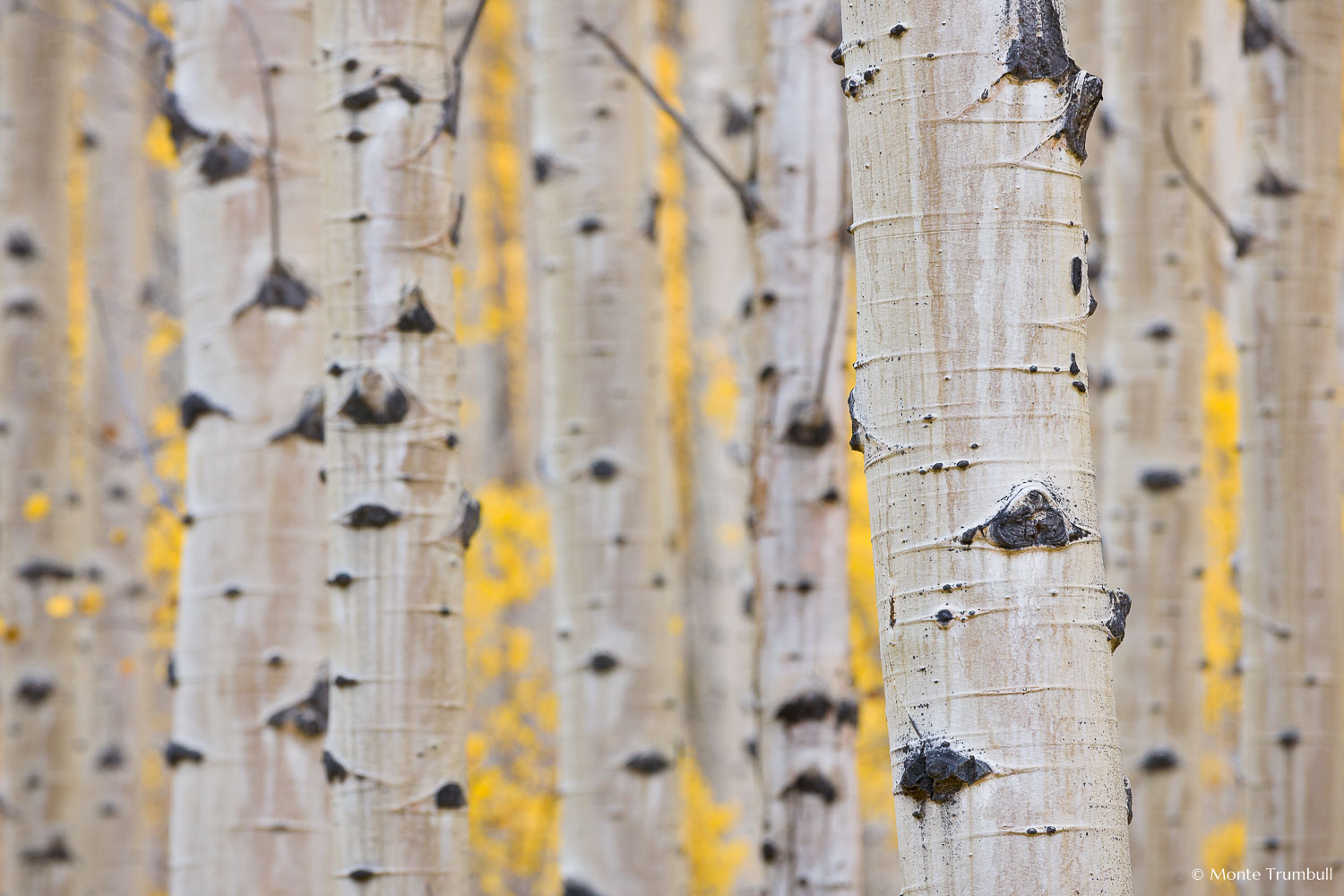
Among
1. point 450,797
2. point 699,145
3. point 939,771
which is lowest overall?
point 450,797

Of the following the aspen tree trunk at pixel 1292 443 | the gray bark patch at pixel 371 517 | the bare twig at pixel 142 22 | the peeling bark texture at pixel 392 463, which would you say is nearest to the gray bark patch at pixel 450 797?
the peeling bark texture at pixel 392 463

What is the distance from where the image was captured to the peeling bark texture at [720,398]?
6696 millimetres

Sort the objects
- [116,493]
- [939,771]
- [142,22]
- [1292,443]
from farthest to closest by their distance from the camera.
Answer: [116,493] < [1292,443] < [142,22] < [939,771]

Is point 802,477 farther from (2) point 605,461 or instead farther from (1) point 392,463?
(1) point 392,463

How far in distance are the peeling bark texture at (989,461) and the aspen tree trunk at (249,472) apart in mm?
1705

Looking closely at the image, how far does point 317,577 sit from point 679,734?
146cm

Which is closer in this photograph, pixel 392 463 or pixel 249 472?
pixel 392 463

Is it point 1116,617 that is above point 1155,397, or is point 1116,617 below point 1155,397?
below

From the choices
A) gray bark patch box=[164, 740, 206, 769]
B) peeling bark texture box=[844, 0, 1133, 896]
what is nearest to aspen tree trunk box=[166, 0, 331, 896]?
gray bark patch box=[164, 740, 206, 769]

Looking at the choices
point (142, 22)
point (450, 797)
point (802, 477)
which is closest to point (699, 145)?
point (802, 477)

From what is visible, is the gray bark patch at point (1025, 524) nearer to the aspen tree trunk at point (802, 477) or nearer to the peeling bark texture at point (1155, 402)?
the aspen tree trunk at point (802, 477)

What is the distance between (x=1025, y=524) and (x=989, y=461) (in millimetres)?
80

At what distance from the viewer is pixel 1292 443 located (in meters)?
3.53

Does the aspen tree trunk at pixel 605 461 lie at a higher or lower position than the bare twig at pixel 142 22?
lower
